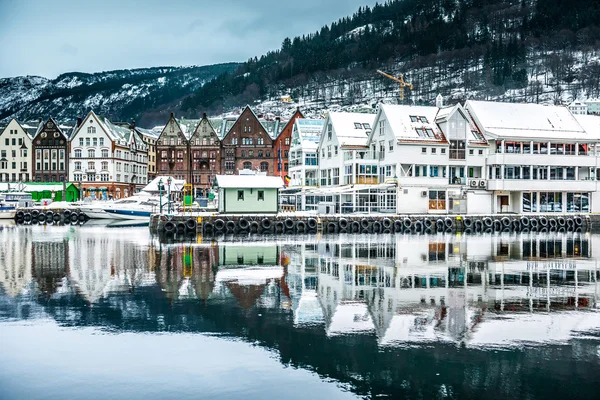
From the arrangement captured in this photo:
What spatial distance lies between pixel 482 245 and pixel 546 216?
23.4m

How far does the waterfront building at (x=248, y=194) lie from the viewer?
54312 millimetres

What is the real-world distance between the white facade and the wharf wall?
70.3m

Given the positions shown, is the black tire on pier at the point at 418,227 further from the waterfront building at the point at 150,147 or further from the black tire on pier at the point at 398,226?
the waterfront building at the point at 150,147

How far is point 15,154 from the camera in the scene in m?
111

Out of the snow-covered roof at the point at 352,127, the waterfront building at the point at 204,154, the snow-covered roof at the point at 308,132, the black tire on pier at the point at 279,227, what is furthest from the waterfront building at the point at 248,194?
the waterfront building at the point at 204,154

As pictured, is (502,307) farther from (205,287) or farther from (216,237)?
(216,237)

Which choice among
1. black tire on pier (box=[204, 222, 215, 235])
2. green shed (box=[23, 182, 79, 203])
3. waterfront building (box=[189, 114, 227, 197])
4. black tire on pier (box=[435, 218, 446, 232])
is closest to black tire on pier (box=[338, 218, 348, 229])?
black tire on pier (box=[435, 218, 446, 232])

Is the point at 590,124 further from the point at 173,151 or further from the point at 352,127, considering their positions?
the point at 173,151

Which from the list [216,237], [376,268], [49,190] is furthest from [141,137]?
[376,268]

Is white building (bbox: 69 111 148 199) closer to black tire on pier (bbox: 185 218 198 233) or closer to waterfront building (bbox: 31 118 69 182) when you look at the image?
waterfront building (bbox: 31 118 69 182)

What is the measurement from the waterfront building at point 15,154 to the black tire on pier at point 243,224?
7443 centimetres

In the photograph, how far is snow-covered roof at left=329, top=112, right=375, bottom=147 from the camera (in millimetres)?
68944

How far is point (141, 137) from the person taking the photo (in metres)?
122

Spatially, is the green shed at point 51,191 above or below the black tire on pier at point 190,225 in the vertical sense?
above
